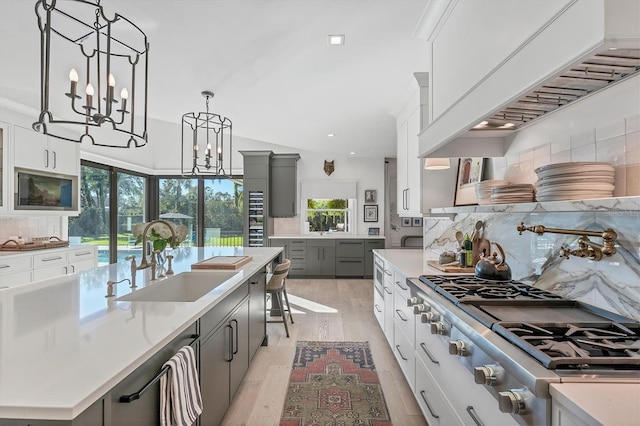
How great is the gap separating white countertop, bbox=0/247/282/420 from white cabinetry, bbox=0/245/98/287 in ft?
7.09

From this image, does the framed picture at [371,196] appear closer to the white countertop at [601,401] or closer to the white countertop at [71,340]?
the white countertop at [71,340]

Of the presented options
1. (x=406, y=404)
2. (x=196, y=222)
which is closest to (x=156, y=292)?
(x=406, y=404)

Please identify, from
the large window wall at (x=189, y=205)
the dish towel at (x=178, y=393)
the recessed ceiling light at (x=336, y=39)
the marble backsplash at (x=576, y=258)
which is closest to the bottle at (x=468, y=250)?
→ the marble backsplash at (x=576, y=258)

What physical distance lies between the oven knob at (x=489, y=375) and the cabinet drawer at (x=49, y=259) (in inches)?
176

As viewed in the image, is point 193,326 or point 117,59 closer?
point 193,326

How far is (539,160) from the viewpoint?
1.82 metres

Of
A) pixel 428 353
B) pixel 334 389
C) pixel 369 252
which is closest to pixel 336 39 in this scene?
pixel 428 353

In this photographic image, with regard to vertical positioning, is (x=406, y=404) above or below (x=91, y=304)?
below

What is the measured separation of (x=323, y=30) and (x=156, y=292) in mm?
2153

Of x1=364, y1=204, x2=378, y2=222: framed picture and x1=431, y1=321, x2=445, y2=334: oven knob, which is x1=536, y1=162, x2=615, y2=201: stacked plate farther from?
x1=364, y1=204, x2=378, y2=222: framed picture

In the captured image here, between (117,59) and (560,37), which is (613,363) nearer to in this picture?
(560,37)

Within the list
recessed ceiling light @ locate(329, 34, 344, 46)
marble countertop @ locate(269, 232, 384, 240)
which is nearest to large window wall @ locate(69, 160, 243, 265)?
marble countertop @ locate(269, 232, 384, 240)

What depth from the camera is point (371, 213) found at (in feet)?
23.2

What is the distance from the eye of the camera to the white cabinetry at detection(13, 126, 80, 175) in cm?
376
